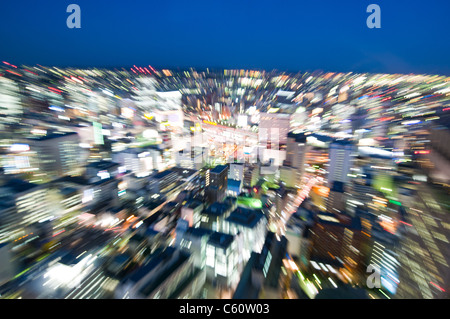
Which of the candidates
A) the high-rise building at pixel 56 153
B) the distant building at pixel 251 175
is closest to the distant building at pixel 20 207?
the high-rise building at pixel 56 153

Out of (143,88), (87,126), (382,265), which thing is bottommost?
(382,265)

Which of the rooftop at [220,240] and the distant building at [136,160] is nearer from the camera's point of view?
the rooftop at [220,240]

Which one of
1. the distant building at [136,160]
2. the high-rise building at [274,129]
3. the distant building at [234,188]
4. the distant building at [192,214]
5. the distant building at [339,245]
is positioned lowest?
the distant building at [339,245]

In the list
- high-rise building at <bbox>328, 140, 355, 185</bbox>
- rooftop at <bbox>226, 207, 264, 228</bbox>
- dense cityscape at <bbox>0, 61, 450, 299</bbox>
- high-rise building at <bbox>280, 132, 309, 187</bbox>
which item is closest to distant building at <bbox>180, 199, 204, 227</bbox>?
dense cityscape at <bbox>0, 61, 450, 299</bbox>

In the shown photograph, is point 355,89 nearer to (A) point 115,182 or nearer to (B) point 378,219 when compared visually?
(B) point 378,219

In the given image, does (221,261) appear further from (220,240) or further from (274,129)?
(274,129)

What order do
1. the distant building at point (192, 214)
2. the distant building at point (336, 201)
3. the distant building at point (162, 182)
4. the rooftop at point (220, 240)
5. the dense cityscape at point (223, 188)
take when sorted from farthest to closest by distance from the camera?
the distant building at point (162, 182) → the distant building at point (336, 201) → the distant building at point (192, 214) → the rooftop at point (220, 240) → the dense cityscape at point (223, 188)

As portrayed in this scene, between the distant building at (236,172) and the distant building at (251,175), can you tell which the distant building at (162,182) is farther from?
the distant building at (251,175)

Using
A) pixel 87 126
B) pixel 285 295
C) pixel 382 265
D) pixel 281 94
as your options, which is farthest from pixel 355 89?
pixel 87 126

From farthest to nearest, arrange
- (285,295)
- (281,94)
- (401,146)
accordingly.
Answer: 1. (281,94)
2. (401,146)
3. (285,295)
